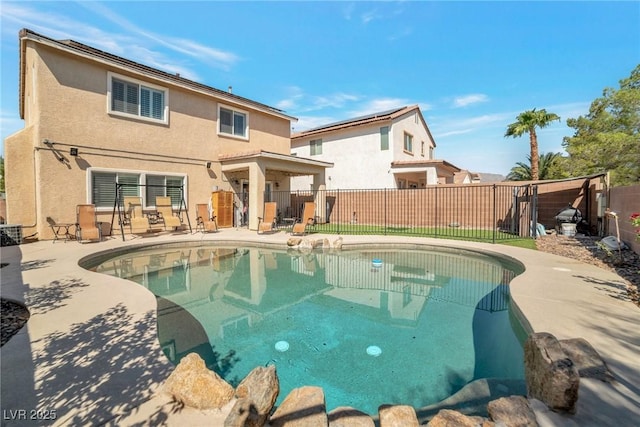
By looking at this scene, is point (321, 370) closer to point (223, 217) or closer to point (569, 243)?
point (569, 243)

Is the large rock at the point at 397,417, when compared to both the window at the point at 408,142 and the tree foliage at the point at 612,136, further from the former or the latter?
the tree foliage at the point at 612,136

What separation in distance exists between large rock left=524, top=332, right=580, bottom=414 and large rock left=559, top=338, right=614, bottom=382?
1.15ft

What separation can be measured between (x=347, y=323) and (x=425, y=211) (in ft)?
43.1

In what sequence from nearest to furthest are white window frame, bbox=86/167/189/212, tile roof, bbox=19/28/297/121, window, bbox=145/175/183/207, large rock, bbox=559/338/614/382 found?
large rock, bbox=559/338/614/382, tile roof, bbox=19/28/297/121, white window frame, bbox=86/167/189/212, window, bbox=145/175/183/207

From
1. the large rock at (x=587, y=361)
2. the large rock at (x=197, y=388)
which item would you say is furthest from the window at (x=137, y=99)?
the large rock at (x=587, y=361)

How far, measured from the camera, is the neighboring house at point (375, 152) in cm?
1930

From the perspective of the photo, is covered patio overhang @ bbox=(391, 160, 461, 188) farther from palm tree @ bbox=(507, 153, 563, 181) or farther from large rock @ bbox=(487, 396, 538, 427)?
large rock @ bbox=(487, 396, 538, 427)

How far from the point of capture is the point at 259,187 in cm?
1388

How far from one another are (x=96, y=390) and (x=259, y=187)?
39.0ft

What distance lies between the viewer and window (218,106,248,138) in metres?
16.0

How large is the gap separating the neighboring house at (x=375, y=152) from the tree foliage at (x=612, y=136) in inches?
339

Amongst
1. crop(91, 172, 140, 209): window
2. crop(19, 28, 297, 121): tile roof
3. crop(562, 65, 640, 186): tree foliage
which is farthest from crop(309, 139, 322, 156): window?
crop(562, 65, 640, 186): tree foliage

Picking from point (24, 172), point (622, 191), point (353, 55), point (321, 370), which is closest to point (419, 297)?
point (321, 370)

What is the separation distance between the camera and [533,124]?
22531mm
